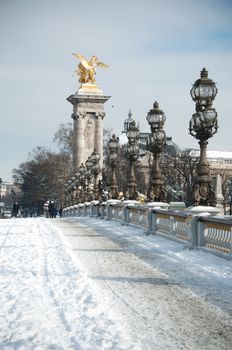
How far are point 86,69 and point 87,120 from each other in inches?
350

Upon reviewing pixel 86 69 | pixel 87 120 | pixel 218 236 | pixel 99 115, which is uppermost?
pixel 86 69

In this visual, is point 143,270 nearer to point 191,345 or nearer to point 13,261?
point 13,261

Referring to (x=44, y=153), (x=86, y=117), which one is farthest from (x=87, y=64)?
(x=44, y=153)

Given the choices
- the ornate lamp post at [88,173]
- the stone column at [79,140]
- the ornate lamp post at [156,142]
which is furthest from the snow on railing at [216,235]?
the stone column at [79,140]

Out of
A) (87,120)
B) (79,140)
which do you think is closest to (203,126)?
(79,140)

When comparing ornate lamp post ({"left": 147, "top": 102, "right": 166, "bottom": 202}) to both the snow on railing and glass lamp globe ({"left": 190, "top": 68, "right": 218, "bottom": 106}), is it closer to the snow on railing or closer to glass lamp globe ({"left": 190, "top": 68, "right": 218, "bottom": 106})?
glass lamp globe ({"left": 190, "top": 68, "right": 218, "bottom": 106})

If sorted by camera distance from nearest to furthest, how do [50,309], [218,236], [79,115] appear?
[50,309] → [218,236] → [79,115]

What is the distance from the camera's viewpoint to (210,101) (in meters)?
16.3

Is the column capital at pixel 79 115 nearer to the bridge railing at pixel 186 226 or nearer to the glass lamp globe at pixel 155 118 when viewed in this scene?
the bridge railing at pixel 186 226

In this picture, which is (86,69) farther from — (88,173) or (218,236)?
(218,236)

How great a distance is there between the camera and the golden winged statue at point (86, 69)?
3804 inches

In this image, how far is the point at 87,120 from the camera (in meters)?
93.6

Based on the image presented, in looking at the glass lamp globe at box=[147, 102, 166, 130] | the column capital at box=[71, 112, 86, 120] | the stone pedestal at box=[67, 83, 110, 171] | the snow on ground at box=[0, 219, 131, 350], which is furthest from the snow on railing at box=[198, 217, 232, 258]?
the column capital at box=[71, 112, 86, 120]

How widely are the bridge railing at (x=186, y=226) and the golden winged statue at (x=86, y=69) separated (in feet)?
236
